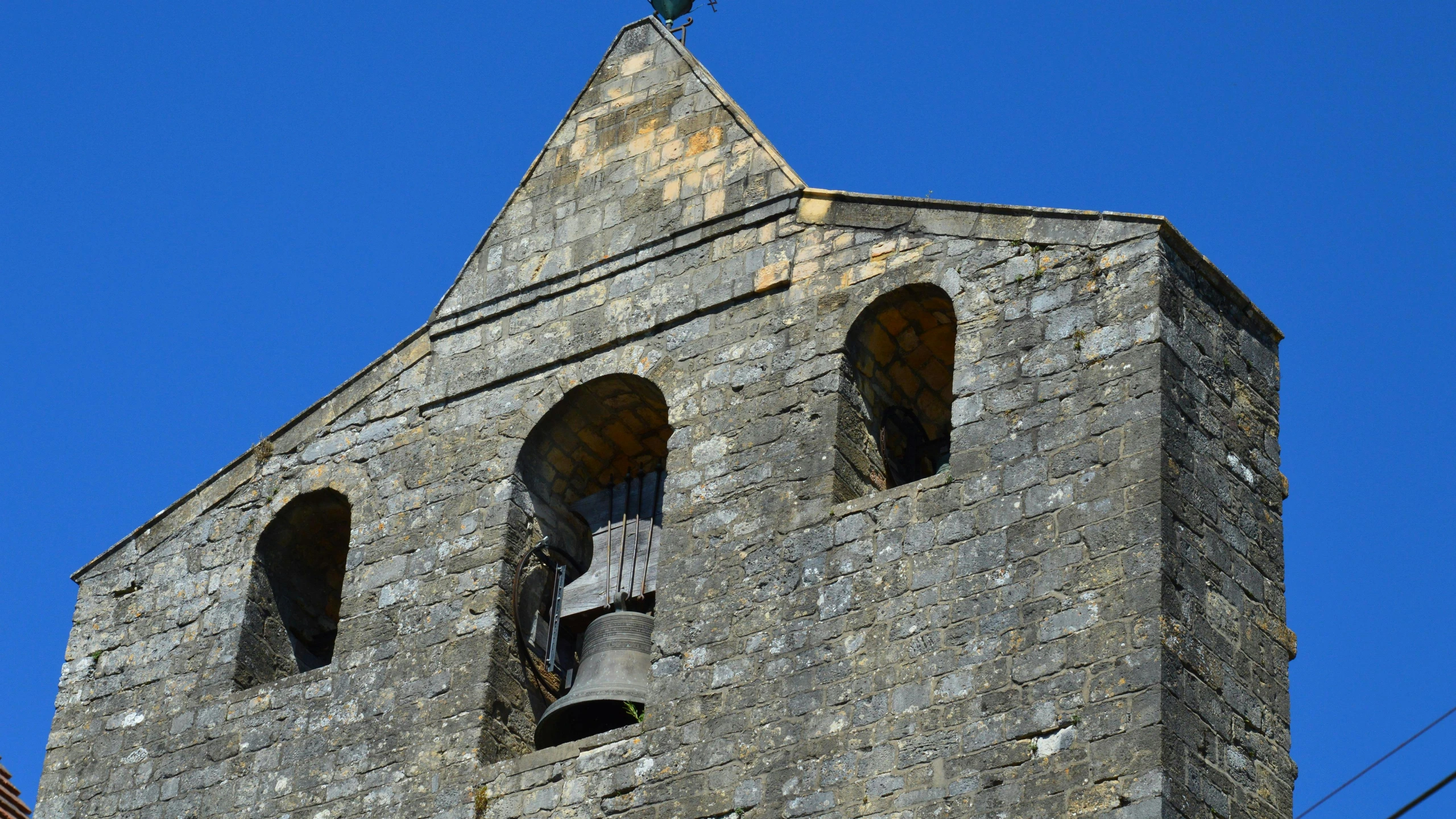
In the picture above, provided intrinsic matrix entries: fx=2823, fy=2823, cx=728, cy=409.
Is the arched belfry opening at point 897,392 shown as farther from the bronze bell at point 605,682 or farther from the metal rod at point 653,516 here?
the bronze bell at point 605,682

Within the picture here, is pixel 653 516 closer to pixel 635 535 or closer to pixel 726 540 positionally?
pixel 635 535

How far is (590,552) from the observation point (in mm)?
15078

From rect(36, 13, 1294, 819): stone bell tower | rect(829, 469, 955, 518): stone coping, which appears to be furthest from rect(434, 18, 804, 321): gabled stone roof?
rect(829, 469, 955, 518): stone coping

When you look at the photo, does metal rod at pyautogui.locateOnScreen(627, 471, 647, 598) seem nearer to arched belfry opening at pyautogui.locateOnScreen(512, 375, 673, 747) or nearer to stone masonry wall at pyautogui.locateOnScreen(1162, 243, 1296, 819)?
arched belfry opening at pyautogui.locateOnScreen(512, 375, 673, 747)

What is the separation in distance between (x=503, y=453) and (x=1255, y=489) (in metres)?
4.03

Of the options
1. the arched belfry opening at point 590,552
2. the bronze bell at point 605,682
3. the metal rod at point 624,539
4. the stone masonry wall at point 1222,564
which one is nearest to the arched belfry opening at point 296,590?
the arched belfry opening at point 590,552

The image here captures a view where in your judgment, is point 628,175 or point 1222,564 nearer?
point 1222,564

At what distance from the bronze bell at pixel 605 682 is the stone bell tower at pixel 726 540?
0.08 ft

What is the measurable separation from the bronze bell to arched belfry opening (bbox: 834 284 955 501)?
1.37 m

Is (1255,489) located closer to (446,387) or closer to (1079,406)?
(1079,406)

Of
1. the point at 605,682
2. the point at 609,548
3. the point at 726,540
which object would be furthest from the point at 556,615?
the point at 726,540

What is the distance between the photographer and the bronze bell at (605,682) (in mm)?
13836

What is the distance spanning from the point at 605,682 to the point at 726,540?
0.94m

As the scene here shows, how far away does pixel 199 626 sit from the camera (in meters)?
15.5
